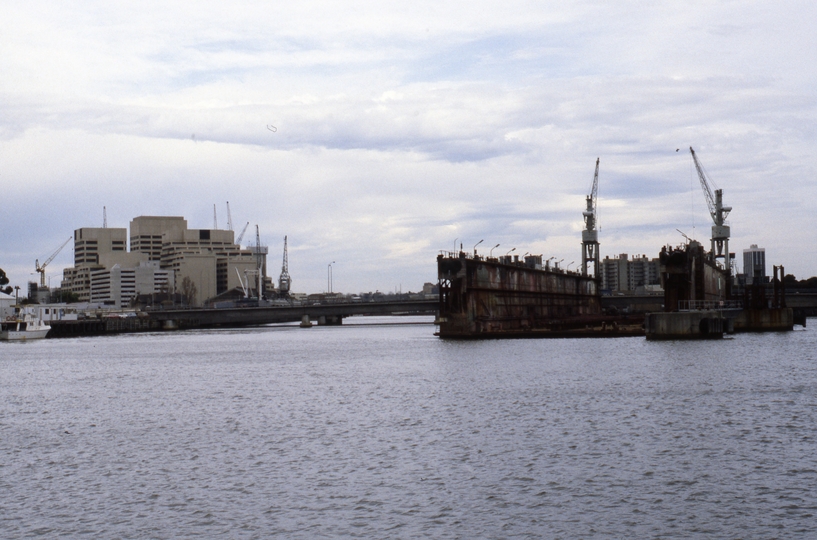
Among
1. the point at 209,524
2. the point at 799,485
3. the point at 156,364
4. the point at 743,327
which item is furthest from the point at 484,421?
the point at 743,327

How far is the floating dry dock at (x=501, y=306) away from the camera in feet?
371

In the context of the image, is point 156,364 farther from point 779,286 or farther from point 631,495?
point 779,286

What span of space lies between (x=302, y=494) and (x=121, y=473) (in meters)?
8.20

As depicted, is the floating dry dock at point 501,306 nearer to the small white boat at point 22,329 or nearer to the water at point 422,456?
the water at point 422,456

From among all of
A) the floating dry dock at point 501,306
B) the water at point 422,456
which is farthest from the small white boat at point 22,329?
the water at point 422,456

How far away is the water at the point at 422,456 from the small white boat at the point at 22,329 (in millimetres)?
110322

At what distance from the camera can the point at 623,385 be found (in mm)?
59750

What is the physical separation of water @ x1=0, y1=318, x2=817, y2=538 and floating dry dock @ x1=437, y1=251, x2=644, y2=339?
138 ft

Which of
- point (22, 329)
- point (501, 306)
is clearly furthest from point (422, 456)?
point (22, 329)

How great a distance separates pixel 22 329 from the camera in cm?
17712

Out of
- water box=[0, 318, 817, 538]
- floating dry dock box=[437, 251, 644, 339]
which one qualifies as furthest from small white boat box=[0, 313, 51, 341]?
water box=[0, 318, 817, 538]

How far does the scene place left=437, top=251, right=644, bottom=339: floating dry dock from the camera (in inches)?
4456

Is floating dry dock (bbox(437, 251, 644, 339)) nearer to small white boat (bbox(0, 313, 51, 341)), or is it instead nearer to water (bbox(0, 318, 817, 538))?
water (bbox(0, 318, 817, 538))

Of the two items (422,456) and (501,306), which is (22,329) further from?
(422,456)
